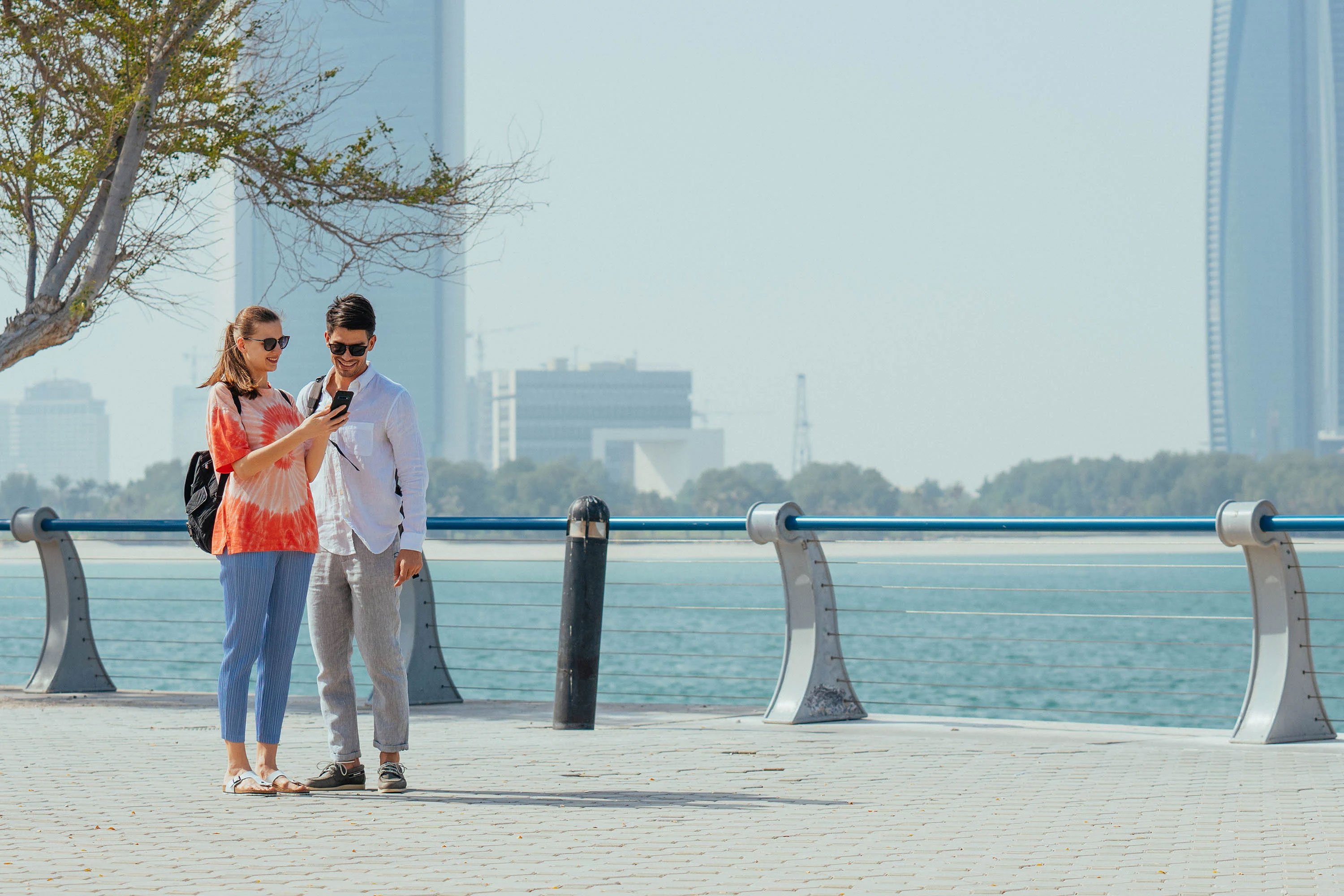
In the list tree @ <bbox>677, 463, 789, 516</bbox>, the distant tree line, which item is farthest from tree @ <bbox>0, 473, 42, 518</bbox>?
tree @ <bbox>677, 463, 789, 516</bbox>

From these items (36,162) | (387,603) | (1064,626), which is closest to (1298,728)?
A: (387,603)

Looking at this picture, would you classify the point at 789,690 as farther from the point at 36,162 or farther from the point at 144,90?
the point at 36,162

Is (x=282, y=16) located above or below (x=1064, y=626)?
above

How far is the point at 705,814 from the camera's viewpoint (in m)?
5.62

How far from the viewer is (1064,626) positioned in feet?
295

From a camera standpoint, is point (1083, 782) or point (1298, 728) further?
point (1298, 728)

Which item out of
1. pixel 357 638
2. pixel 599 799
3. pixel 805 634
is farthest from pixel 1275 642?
pixel 357 638

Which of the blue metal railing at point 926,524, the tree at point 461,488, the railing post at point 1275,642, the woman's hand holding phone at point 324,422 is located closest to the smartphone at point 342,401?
the woman's hand holding phone at point 324,422

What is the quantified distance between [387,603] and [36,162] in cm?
714

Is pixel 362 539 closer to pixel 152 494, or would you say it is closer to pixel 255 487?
pixel 255 487

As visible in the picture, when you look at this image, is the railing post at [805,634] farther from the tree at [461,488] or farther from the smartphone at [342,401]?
the tree at [461,488]

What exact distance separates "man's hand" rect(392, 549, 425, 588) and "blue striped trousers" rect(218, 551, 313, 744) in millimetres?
335

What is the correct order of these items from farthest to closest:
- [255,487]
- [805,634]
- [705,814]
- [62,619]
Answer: [62,619]
[805,634]
[255,487]
[705,814]

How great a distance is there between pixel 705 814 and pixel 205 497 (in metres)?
2.06
